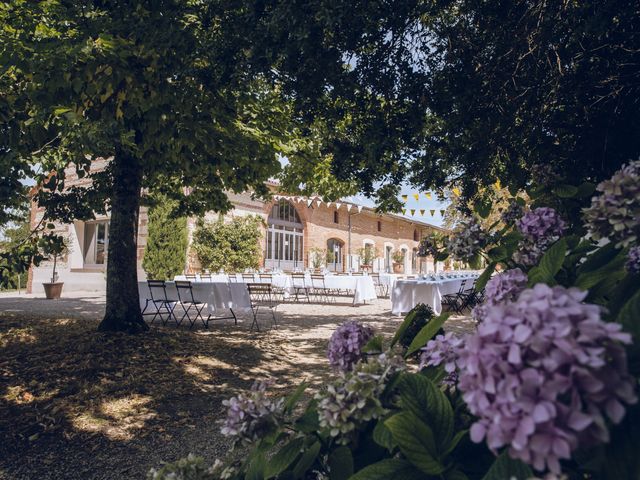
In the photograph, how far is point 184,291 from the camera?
27.8 feet

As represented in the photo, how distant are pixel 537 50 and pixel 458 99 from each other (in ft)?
2.05

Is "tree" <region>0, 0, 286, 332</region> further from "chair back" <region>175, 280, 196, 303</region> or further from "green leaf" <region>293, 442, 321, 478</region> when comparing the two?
"chair back" <region>175, 280, 196, 303</region>

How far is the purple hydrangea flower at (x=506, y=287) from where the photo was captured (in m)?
1.09

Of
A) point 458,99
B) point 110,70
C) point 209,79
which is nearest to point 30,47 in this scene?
point 110,70

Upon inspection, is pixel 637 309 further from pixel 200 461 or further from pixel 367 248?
pixel 367 248

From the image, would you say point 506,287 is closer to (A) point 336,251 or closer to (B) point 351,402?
(B) point 351,402

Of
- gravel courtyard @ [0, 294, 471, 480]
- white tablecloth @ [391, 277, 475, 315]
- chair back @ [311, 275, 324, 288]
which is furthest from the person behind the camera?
chair back @ [311, 275, 324, 288]

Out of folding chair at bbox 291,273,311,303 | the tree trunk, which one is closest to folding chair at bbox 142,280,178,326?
the tree trunk

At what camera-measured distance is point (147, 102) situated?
11.3ft

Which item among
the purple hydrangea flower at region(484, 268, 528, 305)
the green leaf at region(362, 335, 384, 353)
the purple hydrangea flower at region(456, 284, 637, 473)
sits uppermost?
the purple hydrangea flower at region(484, 268, 528, 305)

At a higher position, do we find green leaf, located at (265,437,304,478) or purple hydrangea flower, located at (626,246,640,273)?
purple hydrangea flower, located at (626,246,640,273)

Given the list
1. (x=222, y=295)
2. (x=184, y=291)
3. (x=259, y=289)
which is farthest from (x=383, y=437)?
(x=184, y=291)

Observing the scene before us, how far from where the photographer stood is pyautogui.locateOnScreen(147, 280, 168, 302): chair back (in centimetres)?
856

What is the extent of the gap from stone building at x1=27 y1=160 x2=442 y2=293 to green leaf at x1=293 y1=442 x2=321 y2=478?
12227 mm
